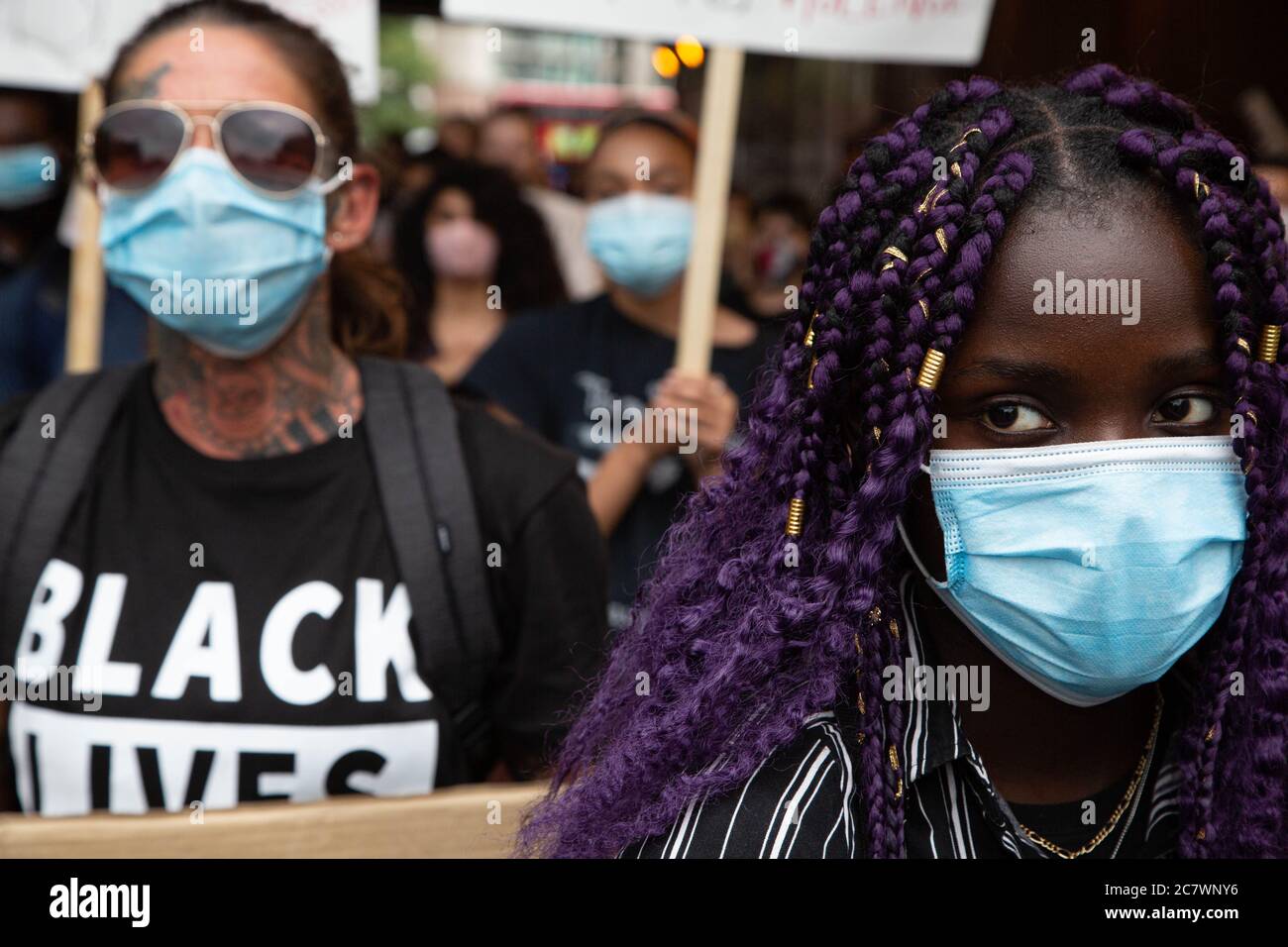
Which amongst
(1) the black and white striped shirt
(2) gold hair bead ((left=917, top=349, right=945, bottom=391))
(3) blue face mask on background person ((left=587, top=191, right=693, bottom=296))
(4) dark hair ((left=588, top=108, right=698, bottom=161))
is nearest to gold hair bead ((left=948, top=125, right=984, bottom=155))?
(2) gold hair bead ((left=917, top=349, right=945, bottom=391))

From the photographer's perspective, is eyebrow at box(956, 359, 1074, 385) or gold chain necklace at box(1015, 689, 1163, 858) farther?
gold chain necklace at box(1015, 689, 1163, 858)

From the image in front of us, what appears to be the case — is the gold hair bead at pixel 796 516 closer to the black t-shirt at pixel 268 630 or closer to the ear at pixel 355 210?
the black t-shirt at pixel 268 630

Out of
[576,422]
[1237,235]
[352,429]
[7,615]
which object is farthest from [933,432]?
[576,422]

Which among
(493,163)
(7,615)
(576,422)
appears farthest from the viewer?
(493,163)

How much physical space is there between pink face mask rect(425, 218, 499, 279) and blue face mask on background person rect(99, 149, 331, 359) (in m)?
3.24


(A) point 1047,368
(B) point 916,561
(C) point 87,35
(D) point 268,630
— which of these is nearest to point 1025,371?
Answer: (A) point 1047,368

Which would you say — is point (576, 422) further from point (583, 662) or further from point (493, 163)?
point (493, 163)

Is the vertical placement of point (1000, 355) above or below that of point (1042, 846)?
above

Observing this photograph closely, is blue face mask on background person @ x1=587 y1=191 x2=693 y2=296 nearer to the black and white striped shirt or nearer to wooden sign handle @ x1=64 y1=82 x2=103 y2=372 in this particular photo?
wooden sign handle @ x1=64 y1=82 x2=103 y2=372

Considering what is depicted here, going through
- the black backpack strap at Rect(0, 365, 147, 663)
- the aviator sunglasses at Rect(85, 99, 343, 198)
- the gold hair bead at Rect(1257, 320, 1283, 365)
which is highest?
the aviator sunglasses at Rect(85, 99, 343, 198)

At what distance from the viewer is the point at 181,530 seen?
2.45m

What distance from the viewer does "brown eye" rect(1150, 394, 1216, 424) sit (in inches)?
61.7
